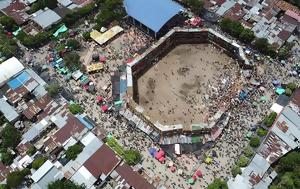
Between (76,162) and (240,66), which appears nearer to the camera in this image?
(76,162)

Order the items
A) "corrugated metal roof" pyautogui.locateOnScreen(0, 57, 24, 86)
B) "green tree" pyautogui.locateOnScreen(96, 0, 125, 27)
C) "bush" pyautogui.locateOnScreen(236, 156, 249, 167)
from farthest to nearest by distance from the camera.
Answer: "green tree" pyautogui.locateOnScreen(96, 0, 125, 27), "corrugated metal roof" pyautogui.locateOnScreen(0, 57, 24, 86), "bush" pyautogui.locateOnScreen(236, 156, 249, 167)

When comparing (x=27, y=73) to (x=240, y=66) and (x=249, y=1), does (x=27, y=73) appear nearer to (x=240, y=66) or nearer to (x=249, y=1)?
(x=240, y=66)

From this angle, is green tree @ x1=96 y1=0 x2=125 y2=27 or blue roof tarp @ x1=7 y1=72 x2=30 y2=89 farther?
green tree @ x1=96 y1=0 x2=125 y2=27

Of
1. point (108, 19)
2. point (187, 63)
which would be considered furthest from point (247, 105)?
point (108, 19)

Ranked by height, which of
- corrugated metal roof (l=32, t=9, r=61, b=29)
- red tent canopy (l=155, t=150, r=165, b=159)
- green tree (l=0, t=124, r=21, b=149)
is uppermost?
corrugated metal roof (l=32, t=9, r=61, b=29)

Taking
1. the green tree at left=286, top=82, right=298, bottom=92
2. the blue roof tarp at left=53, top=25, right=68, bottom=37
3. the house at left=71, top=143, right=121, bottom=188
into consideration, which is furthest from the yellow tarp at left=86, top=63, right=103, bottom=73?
the green tree at left=286, top=82, right=298, bottom=92

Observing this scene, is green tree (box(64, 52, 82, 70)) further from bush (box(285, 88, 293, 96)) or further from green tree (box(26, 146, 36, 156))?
A: bush (box(285, 88, 293, 96))

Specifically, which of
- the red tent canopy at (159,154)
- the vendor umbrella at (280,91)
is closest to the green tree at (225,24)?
the vendor umbrella at (280,91)

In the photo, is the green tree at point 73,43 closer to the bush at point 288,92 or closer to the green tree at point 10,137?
the green tree at point 10,137
